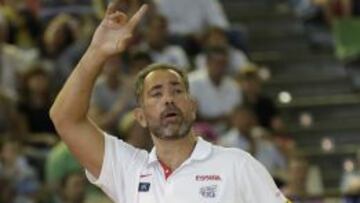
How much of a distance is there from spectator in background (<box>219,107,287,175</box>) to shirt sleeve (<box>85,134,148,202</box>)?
4.73 m

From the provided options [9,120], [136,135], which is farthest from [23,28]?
[136,135]

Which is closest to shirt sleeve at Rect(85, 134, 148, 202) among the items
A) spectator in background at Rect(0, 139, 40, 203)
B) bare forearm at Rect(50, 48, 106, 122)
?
bare forearm at Rect(50, 48, 106, 122)

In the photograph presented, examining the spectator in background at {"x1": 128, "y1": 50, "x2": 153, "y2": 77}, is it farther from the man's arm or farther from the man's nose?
the man's nose

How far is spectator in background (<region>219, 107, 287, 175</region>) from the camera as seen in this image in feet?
34.7

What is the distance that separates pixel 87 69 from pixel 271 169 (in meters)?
5.07

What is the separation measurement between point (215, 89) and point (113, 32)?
5915 millimetres

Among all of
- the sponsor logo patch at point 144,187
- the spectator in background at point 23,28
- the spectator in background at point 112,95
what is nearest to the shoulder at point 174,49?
the spectator in background at point 112,95

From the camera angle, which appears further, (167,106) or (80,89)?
(80,89)

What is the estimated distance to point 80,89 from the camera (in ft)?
18.5

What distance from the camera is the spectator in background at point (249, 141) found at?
1056 centimetres

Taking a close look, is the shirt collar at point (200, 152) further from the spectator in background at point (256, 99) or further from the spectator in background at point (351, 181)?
the spectator in background at point (256, 99)

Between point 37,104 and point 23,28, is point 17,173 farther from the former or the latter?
point 23,28

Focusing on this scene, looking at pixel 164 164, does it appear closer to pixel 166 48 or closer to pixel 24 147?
pixel 24 147

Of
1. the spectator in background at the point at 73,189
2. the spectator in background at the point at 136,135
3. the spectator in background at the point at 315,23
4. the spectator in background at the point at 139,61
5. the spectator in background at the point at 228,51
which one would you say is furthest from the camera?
the spectator in background at the point at 315,23
